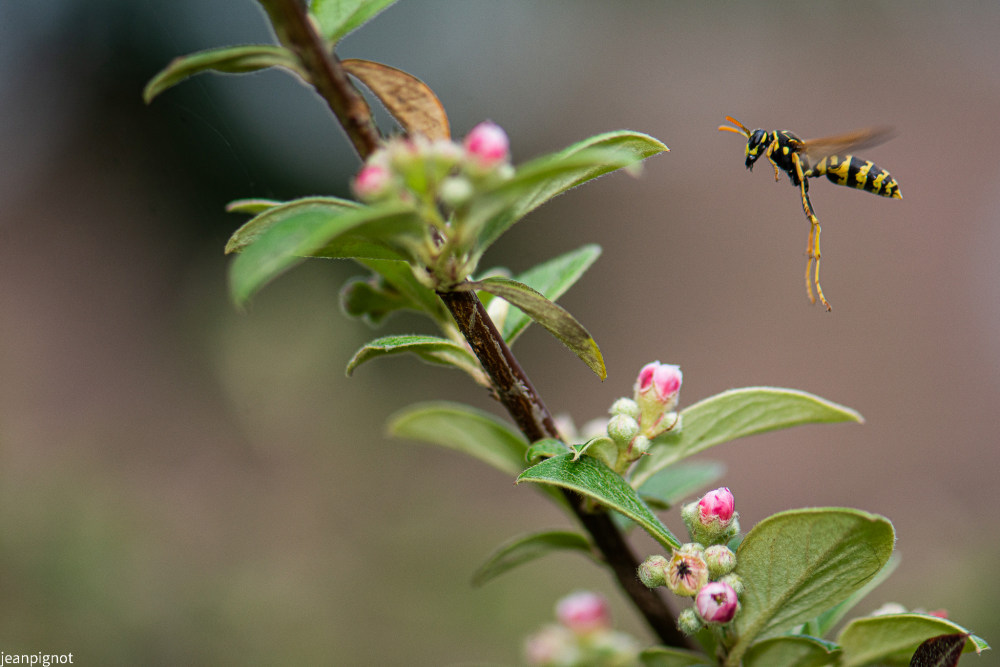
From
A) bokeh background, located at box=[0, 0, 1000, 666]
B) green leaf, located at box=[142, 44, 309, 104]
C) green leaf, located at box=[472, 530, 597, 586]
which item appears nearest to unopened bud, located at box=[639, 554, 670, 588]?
green leaf, located at box=[472, 530, 597, 586]

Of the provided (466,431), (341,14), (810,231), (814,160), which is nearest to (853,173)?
(814,160)

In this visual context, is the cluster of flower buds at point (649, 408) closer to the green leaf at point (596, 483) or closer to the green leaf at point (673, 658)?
the green leaf at point (596, 483)

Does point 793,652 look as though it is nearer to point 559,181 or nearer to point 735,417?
point 735,417

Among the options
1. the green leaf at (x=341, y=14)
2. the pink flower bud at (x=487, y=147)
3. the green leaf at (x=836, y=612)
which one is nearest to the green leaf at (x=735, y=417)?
the green leaf at (x=836, y=612)

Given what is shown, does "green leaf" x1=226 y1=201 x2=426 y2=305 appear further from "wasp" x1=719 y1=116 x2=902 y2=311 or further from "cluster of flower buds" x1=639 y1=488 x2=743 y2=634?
"wasp" x1=719 y1=116 x2=902 y2=311

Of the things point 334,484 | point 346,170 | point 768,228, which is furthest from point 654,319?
point 334,484

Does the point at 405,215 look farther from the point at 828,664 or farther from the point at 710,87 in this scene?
the point at 710,87
